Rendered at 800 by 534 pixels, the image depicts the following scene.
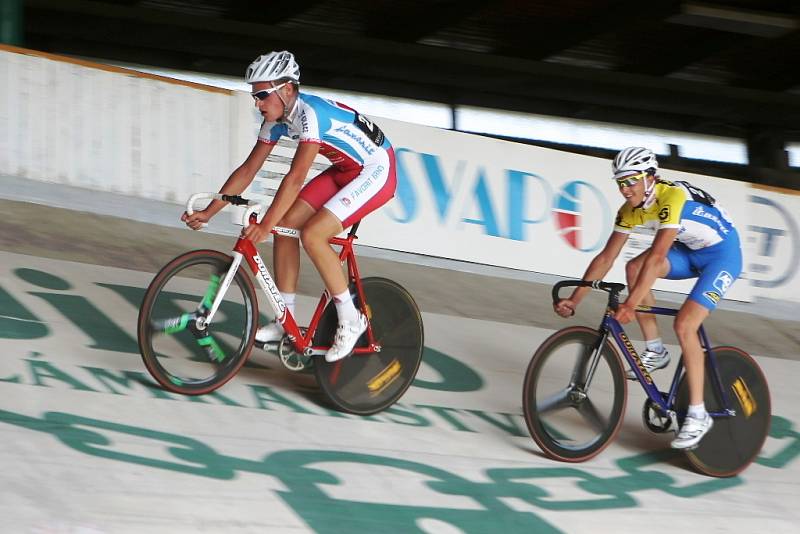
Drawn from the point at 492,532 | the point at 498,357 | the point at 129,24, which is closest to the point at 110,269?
the point at 498,357

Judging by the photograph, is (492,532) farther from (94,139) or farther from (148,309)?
(94,139)

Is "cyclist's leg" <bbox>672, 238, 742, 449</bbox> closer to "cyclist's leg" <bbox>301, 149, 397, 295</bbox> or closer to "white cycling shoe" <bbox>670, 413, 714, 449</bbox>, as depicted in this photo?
"white cycling shoe" <bbox>670, 413, 714, 449</bbox>

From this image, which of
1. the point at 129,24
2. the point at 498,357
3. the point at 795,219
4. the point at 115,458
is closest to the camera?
the point at 115,458

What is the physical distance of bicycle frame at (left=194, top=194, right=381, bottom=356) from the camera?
4.04m

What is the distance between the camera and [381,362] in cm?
455

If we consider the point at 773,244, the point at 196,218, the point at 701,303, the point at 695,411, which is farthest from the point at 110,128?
the point at 773,244

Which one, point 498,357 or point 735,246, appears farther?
point 498,357

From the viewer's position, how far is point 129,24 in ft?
51.7

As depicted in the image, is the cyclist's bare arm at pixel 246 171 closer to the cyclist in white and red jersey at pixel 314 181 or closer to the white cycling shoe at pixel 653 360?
the cyclist in white and red jersey at pixel 314 181

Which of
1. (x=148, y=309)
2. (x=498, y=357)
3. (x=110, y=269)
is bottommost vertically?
(x=498, y=357)

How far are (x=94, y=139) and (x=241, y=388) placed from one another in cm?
394

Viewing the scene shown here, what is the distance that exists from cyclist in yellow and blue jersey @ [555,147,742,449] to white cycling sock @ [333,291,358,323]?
93 cm

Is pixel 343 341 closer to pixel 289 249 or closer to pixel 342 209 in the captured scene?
pixel 289 249

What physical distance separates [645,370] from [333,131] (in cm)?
183
